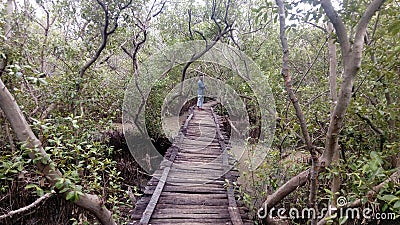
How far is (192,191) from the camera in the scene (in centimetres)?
393

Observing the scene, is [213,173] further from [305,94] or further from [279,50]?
[279,50]

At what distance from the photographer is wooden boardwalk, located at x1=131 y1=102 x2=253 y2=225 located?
3.22m

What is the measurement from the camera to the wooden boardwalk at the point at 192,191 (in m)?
3.22

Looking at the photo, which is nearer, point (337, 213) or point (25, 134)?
point (25, 134)

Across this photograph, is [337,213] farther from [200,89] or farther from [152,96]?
[200,89]

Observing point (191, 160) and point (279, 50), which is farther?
point (279, 50)

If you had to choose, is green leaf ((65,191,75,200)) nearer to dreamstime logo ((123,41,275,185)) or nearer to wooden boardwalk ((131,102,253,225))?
wooden boardwalk ((131,102,253,225))

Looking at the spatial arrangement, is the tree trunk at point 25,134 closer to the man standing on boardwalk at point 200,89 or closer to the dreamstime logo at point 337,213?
the dreamstime logo at point 337,213

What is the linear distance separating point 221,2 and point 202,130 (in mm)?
3233

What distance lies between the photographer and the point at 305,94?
5039 mm

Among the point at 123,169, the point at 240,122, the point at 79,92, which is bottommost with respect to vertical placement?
the point at 123,169

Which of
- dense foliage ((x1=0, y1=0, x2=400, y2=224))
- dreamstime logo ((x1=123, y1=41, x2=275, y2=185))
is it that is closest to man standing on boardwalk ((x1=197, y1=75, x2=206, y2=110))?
dreamstime logo ((x1=123, y1=41, x2=275, y2=185))

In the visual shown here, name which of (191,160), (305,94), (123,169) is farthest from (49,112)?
(305,94)

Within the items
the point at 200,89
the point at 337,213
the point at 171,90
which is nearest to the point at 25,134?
the point at 337,213
